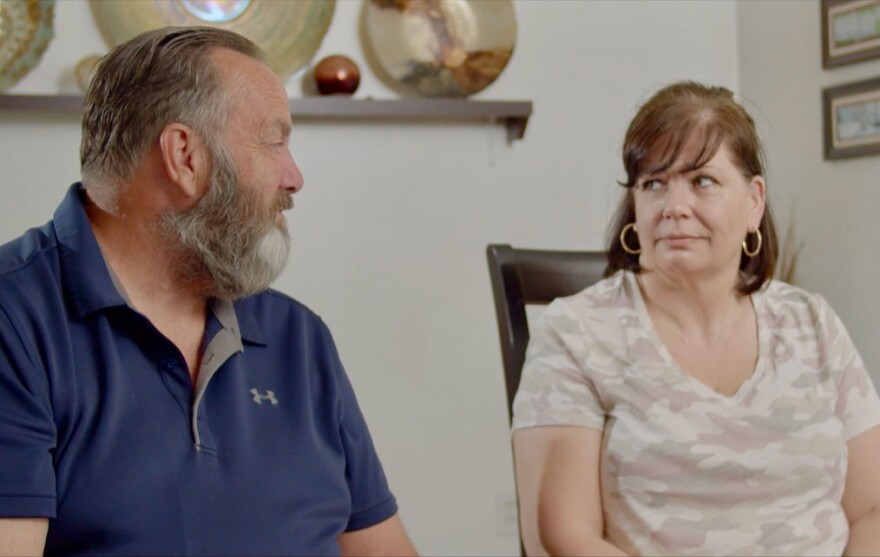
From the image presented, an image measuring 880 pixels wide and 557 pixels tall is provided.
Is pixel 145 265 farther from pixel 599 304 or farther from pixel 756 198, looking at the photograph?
pixel 756 198

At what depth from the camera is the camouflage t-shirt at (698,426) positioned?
172 cm

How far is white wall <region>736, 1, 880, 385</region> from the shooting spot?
2.76 m

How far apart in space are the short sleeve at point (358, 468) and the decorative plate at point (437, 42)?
1.36 m

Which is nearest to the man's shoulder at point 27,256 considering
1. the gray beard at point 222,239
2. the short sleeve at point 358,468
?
the gray beard at point 222,239

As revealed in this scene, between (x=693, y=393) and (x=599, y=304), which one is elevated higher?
(x=599, y=304)

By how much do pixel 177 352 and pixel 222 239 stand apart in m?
0.16

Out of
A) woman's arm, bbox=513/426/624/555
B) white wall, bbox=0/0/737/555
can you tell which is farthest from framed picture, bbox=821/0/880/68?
woman's arm, bbox=513/426/624/555

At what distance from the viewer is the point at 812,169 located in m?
2.94

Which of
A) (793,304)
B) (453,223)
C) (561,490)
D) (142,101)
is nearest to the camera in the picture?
(142,101)

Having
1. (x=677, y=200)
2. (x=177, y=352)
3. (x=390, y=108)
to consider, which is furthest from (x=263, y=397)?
(x=390, y=108)

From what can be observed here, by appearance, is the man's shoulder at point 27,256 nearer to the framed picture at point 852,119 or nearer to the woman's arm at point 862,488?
the woman's arm at point 862,488

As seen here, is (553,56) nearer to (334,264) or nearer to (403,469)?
(334,264)

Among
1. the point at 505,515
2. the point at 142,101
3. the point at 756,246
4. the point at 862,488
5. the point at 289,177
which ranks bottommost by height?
the point at 505,515

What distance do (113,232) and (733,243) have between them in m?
0.95
